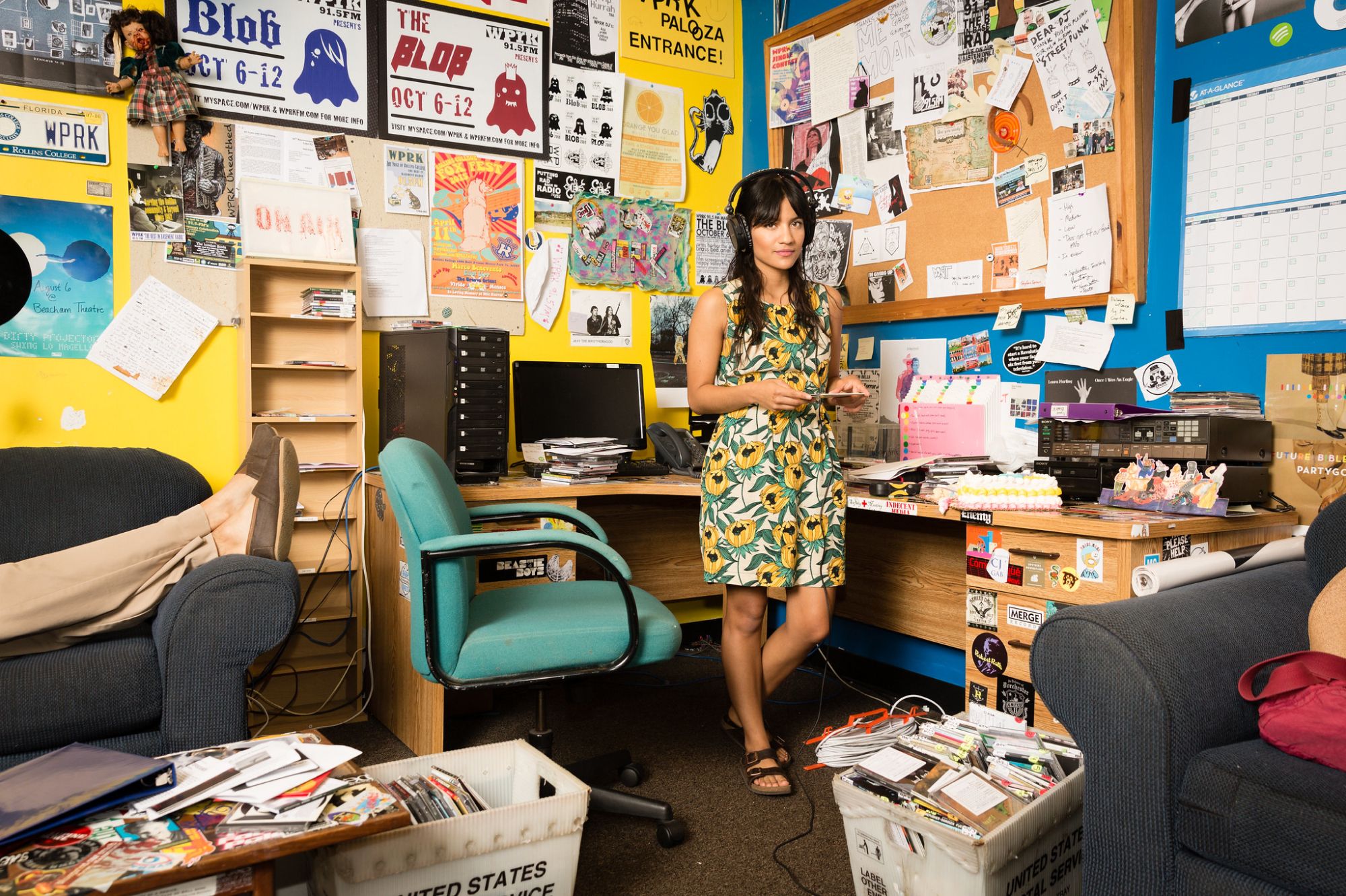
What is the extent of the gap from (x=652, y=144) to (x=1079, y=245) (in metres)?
1.67

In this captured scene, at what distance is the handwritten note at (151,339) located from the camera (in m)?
2.59

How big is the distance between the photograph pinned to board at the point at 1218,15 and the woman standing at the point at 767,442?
1043 mm

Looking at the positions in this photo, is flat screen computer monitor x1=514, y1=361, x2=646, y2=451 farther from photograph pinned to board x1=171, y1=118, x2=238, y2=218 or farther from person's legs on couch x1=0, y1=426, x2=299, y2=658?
photograph pinned to board x1=171, y1=118, x2=238, y2=218

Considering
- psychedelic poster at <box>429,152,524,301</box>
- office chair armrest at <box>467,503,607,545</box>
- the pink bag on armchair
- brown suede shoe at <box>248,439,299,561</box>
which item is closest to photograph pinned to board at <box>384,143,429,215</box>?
psychedelic poster at <box>429,152,524,301</box>

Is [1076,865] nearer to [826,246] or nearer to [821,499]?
[821,499]

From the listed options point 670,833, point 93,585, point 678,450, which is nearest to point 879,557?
point 678,450

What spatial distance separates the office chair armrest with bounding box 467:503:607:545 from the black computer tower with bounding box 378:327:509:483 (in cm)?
29

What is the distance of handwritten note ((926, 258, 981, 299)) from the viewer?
112 inches

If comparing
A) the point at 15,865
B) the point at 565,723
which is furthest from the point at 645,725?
the point at 15,865

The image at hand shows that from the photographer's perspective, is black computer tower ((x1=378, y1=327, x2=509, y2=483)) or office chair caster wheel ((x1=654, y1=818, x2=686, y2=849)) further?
black computer tower ((x1=378, y1=327, x2=509, y2=483))

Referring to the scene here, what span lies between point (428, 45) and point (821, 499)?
202 cm

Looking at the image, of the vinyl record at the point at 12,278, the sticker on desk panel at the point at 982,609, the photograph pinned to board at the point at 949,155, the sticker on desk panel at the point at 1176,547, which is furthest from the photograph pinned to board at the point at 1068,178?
the vinyl record at the point at 12,278

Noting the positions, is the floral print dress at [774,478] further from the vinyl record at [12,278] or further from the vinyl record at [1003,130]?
the vinyl record at [12,278]

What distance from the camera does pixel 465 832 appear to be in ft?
4.83
